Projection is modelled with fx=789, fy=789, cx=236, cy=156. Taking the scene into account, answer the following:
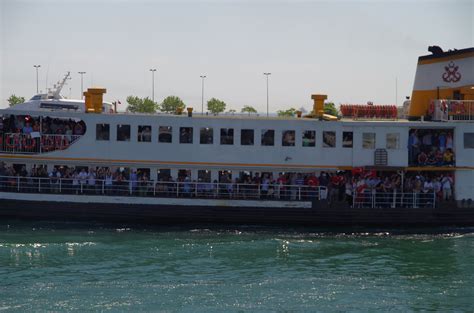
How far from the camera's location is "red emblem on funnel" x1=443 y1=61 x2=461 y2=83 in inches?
1298

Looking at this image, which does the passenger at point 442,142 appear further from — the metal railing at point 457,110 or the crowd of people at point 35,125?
the crowd of people at point 35,125

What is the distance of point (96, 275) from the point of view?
23.2 m

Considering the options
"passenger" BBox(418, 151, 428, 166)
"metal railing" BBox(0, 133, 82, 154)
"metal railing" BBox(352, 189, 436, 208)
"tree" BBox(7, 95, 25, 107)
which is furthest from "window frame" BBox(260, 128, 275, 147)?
"tree" BBox(7, 95, 25, 107)

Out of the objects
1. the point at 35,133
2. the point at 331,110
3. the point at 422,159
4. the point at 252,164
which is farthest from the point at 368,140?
the point at 331,110

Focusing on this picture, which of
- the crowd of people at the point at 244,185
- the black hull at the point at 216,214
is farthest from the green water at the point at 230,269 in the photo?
the crowd of people at the point at 244,185

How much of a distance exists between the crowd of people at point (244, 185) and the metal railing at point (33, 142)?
2.70ft

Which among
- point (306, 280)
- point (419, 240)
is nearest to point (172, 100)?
point (419, 240)

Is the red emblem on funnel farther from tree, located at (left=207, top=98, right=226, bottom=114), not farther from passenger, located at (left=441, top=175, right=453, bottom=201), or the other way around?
tree, located at (left=207, top=98, right=226, bottom=114)

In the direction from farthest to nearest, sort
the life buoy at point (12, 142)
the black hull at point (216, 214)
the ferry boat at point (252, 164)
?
the life buoy at point (12, 142) < the ferry boat at point (252, 164) < the black hull at point (216, 214)

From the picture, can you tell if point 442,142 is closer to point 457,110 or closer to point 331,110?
point 457,110

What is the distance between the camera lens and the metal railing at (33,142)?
102 ft

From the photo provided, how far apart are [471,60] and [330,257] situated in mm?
11950

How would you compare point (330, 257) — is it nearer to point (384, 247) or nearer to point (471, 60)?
point (384, 247)

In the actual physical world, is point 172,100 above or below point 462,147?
above
